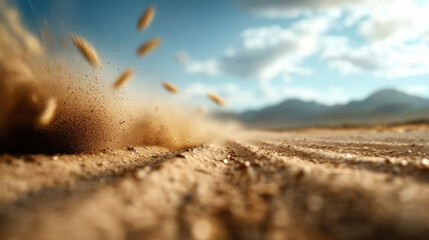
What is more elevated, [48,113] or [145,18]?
[145,18]

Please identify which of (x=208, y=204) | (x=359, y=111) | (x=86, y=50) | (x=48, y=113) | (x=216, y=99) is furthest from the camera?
(x=359, y=111)

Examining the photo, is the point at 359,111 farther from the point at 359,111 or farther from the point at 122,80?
the point at 122,80

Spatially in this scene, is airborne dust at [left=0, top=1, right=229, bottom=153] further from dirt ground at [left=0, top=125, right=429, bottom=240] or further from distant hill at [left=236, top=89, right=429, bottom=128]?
distant hill at [left=236, top=89, right=429, bottom=128]

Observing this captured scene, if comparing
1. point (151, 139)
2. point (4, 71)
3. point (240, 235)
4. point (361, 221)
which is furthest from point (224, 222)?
point (151, 139)

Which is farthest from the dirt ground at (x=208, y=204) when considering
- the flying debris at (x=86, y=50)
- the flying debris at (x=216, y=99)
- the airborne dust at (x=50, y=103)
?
the flying debris at (x=216, y=99)

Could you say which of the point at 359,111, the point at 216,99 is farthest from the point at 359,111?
the point at 216,99

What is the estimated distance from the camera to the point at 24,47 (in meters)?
2.51

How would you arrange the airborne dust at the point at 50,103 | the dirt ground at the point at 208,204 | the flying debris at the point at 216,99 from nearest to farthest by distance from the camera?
the dirt ground at the point at 208,204 → the airborne dust at the point at 50,103 → the flying debris at the point at 216,99

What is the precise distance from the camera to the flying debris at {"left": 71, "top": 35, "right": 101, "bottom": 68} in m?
2.91

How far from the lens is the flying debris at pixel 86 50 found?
2.91 metres

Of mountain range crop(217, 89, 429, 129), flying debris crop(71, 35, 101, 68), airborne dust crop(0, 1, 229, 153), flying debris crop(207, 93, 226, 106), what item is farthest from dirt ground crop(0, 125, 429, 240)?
mountain range crop(217, 89, 429, 129)

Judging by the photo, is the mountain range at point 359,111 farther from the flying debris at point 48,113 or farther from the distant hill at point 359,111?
the flying debris at point 48,113

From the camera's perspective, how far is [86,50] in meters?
2.95

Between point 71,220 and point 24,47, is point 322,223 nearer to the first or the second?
point 71,220
